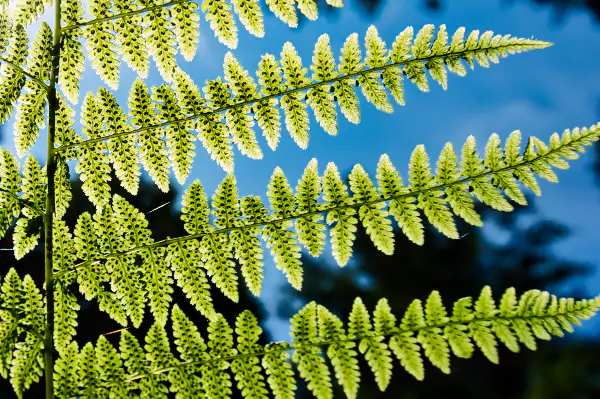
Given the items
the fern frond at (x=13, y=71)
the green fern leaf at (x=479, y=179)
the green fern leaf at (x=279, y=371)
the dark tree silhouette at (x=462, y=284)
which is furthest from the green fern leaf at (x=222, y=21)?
the dark tree silhouette at (x=462, y=284)

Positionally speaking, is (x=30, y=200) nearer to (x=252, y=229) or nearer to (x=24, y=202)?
(x=24, y=202)

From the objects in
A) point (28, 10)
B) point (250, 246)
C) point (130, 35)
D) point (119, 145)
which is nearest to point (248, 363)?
point (250, 246)

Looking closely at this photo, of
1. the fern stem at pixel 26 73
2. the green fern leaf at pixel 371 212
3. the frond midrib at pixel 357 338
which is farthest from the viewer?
the fern stem at pixel 26 73

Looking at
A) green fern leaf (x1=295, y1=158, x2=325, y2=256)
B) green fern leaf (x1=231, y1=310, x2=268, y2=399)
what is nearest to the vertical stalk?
green fern leaf (x1=231, y1=310, x2=268, y2=399)

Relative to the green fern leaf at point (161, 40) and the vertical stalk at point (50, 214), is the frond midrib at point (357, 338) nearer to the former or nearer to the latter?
the vertical stalk at point (50, 214)

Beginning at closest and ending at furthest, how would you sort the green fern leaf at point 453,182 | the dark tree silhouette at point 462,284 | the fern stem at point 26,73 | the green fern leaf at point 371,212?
the green fern leaf at point 453,182 → the green fern leaf at point 371,212 → the fern stem at point 26,73 → the dark tree silhouette at point 462,284

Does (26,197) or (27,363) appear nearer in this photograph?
(27,363)

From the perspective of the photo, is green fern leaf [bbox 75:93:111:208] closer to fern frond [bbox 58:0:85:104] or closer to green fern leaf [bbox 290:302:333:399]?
fern frond [bbox 58:0:85:104]
